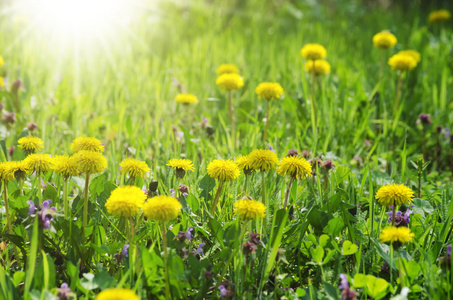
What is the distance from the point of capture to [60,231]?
130 cm

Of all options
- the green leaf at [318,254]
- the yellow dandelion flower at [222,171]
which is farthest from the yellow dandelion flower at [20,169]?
the green leaf at [318,254]

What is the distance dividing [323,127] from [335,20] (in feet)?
12.7

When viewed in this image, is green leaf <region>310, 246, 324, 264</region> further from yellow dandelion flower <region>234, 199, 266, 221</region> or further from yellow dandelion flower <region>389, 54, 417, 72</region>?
yellow dandelion flower <region>389, 54, 417, 72</region>

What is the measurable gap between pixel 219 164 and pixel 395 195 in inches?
20.4

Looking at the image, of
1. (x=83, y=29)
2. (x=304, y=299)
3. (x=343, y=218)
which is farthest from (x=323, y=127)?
(x=83, y=29)

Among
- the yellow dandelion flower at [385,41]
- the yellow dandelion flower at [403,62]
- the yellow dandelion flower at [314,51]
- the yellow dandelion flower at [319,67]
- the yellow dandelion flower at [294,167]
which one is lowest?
the yellow dandelion flower at [294,167]

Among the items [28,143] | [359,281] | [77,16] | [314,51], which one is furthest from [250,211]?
[77,16]

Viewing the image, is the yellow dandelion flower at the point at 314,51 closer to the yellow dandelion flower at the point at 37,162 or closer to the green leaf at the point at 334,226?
the green leaf at the point at 334,226

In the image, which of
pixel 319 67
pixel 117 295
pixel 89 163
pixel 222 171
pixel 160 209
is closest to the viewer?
pixel 117 295

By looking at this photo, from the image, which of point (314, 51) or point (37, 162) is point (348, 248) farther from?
point (314, 51)

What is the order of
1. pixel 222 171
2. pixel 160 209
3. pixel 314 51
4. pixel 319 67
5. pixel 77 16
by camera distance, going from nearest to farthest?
→ pixel 160 209
pixel 222 171
pixel 314 51
pixel 319 67
pixel 77 16

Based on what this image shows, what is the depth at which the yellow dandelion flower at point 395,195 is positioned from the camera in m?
1.27

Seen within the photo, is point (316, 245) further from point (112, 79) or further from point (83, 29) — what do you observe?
point (83, 29)

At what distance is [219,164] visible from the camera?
133cm
